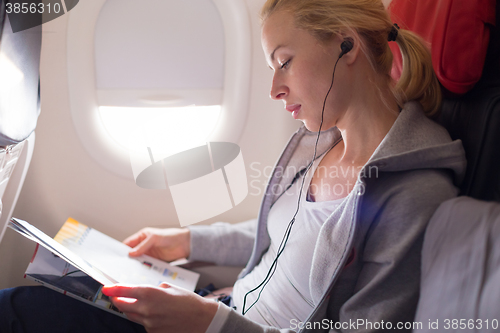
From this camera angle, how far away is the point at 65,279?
772 mm

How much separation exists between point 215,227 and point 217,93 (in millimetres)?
491

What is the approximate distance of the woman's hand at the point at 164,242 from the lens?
1.17 metres

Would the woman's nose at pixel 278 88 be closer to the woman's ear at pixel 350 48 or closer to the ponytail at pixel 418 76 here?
the woman's ear at pixel 350 48

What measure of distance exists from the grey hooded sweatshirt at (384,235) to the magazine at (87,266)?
323mm

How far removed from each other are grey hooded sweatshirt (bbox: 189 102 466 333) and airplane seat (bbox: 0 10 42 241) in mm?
697

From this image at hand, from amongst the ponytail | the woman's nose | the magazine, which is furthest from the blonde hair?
the magazine

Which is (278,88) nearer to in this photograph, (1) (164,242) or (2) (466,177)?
(2) (466,177)

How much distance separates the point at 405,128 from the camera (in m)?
0.74

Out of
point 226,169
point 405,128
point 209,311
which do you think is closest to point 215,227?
point 226,169

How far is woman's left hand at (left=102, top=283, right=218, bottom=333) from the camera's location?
27.2 inches

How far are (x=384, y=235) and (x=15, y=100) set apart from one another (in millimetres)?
933

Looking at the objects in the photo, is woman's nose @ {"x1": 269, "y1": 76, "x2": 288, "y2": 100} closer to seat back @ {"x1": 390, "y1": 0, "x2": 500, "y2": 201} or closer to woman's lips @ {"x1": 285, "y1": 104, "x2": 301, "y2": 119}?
woman's lips @ {"x1": 285, "y1": 104, "x2": 301, "y2": 119}

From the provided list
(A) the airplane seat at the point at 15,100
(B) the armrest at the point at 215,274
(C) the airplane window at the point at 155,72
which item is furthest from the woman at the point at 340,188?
(A) the airplane seat at the point at 15,100

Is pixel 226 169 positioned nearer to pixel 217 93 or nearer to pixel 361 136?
pixel 217 93
